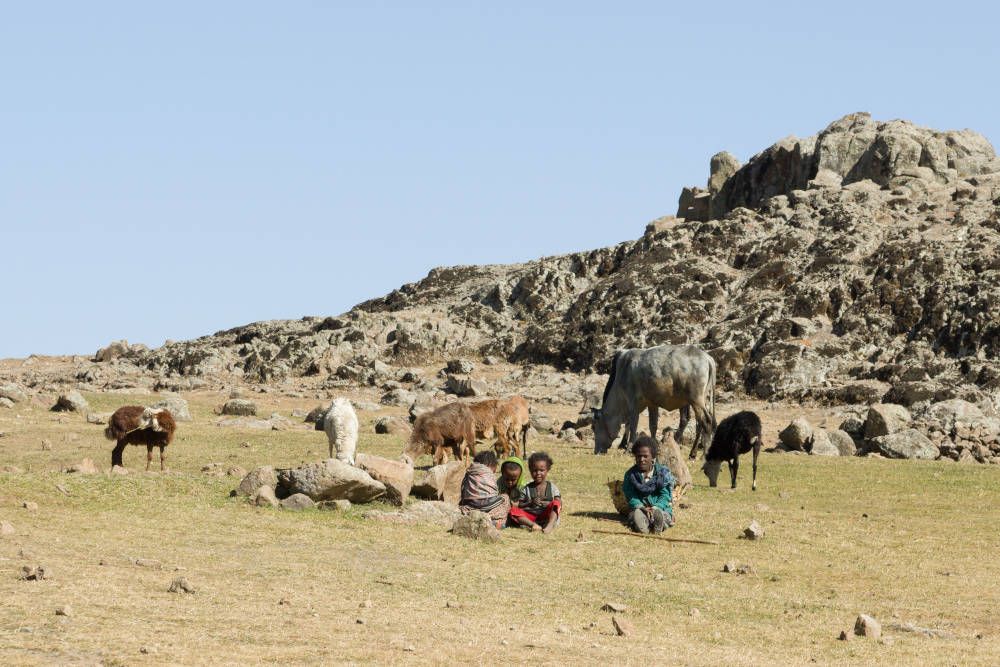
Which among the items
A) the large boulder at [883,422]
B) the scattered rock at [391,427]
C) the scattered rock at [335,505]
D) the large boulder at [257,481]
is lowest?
the scattered rock at [335,505]

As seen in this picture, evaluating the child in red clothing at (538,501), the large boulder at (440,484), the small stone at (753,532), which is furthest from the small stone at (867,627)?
the large boulder at (440,484)

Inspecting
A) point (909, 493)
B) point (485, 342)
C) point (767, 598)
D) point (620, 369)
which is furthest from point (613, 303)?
point (767, 598)

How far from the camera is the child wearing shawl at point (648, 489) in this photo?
21.1 metres

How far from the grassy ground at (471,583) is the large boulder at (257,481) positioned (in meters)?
0.48

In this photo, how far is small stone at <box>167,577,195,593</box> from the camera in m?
13.9

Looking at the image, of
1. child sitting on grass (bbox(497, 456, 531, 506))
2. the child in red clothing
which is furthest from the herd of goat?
the child in red clothing

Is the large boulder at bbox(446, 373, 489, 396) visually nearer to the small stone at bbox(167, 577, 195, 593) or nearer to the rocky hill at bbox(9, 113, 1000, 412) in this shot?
the rocky hill at bbox(9, 113, 1000, 412)

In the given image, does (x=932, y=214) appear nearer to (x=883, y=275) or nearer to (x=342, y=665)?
(x=883, y=275)

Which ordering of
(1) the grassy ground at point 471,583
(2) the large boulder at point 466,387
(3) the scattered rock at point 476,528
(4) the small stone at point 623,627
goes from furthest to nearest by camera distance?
(2) the large boulder at point 466,387 < (3) the scattered rock at point 476,528 < (4) the small stone at point 623,627 < (1) the grassy ground at point 471,583

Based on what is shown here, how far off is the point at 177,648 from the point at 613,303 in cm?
6509

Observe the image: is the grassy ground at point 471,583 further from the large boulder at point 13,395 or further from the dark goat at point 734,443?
the large boulder at point 13,395

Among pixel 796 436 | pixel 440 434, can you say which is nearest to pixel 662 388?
pixel 796 436

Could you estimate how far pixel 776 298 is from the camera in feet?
225

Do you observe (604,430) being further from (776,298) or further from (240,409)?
(776,298)
